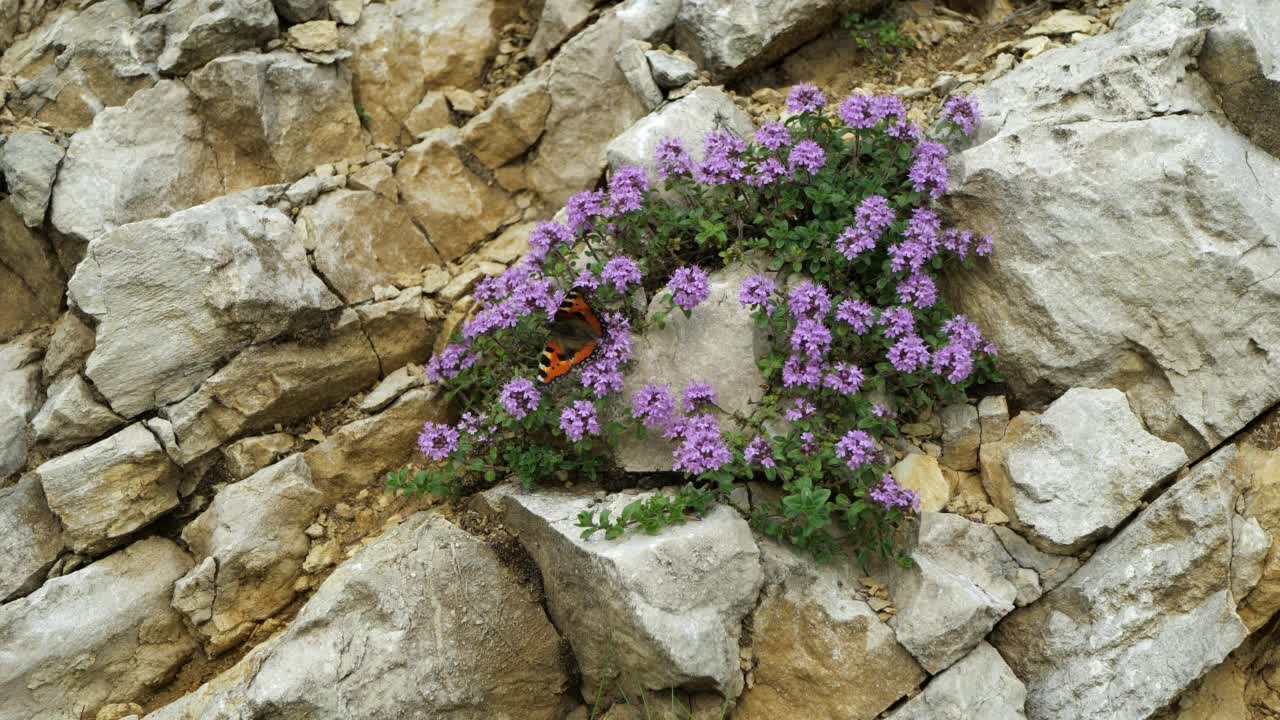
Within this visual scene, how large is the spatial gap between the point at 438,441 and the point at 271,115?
123 inches

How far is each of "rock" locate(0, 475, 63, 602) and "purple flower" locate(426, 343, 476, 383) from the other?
2.54m

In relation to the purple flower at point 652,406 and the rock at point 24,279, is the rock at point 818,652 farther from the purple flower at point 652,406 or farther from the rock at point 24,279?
the rock at point 24,279

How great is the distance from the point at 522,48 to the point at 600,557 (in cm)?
496

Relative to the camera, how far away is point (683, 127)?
697 cm

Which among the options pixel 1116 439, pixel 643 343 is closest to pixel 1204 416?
pixel 1116 439

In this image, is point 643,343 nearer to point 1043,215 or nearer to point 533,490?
point 533,490

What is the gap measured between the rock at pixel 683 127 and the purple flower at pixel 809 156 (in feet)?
2.61

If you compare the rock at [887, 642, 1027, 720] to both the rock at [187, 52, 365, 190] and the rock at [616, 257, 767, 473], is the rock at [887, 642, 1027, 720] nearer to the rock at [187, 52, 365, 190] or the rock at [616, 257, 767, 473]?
the rock at [616, 257, 767, 473]

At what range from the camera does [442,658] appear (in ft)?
18.6

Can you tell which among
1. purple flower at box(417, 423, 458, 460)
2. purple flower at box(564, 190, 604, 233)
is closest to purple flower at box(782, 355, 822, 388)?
purple flower at box(564, 190, 604, 233)

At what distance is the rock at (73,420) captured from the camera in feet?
21.0

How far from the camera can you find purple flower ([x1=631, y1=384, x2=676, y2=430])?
5.78 metres

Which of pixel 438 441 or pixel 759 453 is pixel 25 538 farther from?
pixel 759 453

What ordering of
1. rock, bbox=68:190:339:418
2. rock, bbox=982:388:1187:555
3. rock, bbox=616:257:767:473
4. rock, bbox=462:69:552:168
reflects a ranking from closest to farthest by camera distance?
rock, bbox=982:388:1187:555 < rock, bbox=616:257:767:473 < rock, bbox=68:190:339:418 < rock, bbox=462:69:552:168
